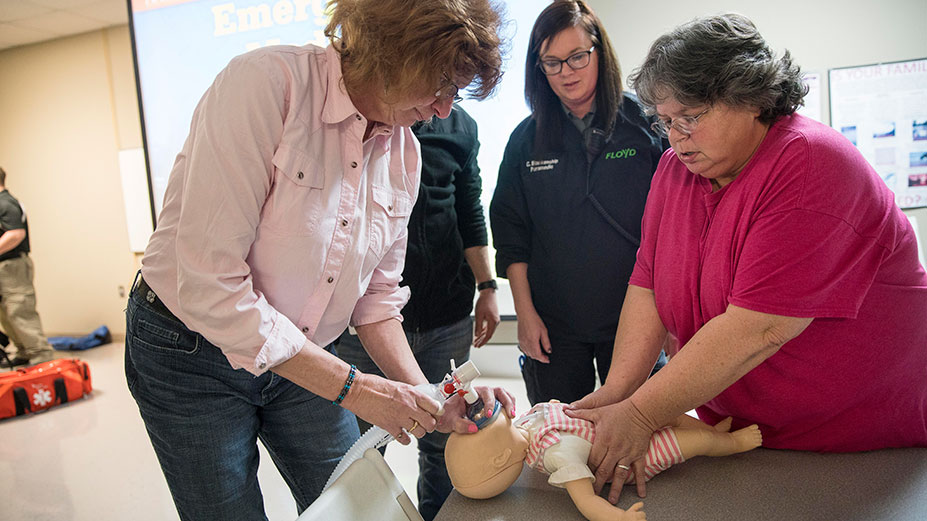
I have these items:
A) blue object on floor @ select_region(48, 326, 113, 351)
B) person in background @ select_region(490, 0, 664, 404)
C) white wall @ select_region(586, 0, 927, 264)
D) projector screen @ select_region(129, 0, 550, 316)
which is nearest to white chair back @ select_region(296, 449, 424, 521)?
person in background @ select_region(490, 0, 664, 404)

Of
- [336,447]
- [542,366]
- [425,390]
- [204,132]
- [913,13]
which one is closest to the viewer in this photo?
[204,132]

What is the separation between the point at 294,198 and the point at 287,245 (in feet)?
0.27

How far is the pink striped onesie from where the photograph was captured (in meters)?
1.04

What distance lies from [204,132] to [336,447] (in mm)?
697

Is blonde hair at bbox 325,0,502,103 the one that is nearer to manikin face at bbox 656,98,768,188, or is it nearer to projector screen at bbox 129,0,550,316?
manikin face at bbox 656,98,768,188

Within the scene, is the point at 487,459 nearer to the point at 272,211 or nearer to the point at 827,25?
the point at 272,211

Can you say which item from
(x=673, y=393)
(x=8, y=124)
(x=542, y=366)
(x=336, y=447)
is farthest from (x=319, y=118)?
(x=8, y=124)

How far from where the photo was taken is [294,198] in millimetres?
1021

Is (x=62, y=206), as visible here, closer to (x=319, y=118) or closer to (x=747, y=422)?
(x=319, y=118)

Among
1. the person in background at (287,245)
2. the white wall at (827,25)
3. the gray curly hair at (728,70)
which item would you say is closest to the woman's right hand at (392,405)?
the person in background at (287,245)

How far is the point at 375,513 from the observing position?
104 centimetres

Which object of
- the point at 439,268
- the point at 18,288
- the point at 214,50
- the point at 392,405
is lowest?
the point at 18,288

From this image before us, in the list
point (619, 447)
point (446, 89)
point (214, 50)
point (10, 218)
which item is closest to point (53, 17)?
point (10, 218)

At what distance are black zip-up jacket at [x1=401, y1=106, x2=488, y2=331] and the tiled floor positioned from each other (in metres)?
1.03
